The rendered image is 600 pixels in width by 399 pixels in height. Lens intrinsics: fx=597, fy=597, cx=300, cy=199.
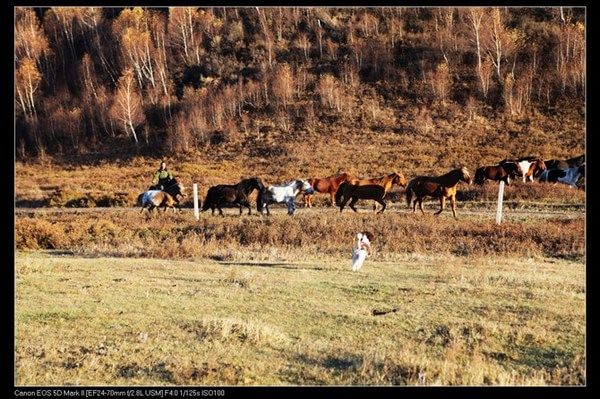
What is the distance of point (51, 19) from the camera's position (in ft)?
267

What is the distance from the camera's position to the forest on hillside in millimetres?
58219

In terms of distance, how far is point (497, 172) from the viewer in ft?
104

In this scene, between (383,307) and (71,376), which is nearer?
(71,376)

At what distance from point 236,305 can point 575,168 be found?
23.8 m

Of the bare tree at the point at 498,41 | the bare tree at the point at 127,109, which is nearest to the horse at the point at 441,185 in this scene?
the bare tree at the point at 498,41

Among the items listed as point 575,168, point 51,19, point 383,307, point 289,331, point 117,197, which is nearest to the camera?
point 289,331

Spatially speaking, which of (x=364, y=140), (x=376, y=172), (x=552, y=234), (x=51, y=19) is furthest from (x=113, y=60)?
(x=552, y=234)

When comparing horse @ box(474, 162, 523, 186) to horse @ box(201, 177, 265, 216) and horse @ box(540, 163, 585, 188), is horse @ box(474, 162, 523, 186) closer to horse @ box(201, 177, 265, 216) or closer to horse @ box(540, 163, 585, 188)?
horse @ box(540, 163, 585, 188)

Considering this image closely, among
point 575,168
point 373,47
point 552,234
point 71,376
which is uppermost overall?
point 373,47

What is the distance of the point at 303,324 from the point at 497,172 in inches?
965

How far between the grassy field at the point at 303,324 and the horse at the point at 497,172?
56.9ft

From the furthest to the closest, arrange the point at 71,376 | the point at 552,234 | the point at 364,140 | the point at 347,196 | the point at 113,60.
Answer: the point at 113,60 → the point at 364,140 → the point at 347,196 → the point at 552,234 → the point at 71,376

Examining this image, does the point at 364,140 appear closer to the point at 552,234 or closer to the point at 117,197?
the point at 117,197

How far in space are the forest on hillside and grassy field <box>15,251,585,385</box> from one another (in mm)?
43491
